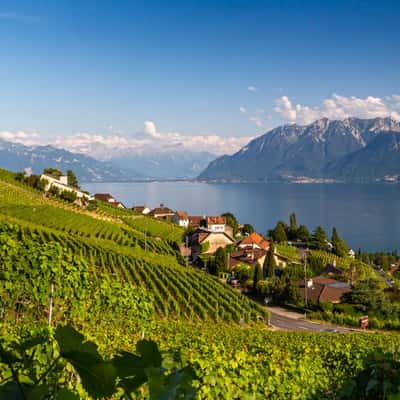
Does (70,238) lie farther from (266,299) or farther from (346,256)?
(346,256)

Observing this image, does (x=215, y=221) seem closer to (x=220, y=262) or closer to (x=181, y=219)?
(x=181, y=219)

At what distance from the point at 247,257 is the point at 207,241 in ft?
23.5

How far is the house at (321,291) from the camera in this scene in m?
38.9

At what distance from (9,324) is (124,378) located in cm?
825

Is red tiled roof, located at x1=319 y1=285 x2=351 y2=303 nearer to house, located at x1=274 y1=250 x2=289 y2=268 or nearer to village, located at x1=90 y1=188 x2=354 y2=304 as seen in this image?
village, located at x1=90 y1=188 x2=354 y2=304

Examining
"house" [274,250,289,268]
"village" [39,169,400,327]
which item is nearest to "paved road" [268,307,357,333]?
"village" [39,169,400,327]

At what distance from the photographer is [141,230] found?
182 ft

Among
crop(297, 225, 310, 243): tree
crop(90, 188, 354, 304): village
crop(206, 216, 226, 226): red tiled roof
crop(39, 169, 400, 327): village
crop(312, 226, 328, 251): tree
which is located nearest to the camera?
crop(39, 169, 400, 327): village

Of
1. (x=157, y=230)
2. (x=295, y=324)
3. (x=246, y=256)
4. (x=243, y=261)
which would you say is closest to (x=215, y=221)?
(x=157, y=230)

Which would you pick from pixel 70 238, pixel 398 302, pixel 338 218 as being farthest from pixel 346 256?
pixel 338 218

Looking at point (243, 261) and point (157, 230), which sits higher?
point (157, 230)

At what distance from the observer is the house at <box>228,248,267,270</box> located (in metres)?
50.6

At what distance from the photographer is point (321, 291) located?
39.9m

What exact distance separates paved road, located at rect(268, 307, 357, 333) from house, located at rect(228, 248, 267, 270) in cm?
1357
